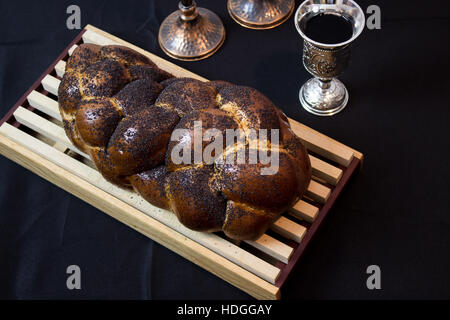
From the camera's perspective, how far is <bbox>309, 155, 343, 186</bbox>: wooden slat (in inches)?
47.9

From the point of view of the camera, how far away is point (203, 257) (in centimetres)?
117

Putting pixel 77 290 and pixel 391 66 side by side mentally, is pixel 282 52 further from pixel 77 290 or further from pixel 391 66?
pixel 77 290

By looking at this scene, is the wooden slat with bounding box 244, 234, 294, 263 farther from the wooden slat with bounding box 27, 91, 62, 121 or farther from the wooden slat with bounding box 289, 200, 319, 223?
the wooden slat with bounding box 27, 91, 62, 121

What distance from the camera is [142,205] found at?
3.95ft

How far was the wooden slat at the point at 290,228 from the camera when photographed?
1.16 meters

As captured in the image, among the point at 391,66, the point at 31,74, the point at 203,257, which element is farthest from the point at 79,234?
the point at 391,66

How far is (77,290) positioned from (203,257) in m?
0.25

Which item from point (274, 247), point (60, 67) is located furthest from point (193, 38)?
point (274, 247)

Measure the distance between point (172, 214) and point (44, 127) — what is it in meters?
0.32

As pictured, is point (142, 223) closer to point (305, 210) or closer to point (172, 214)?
point (172, 214)

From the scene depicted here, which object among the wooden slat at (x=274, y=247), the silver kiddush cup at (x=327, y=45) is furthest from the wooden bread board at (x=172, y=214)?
the silver kiddush cup at (x=327, y=45)

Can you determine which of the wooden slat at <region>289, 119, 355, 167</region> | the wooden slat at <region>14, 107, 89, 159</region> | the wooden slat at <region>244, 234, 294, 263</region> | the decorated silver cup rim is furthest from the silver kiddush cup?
the wooden slat at <region>14, 107, 89, 159</region>

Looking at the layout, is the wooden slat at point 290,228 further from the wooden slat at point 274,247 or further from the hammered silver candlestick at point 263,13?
the hammered silver candlestick at point 263,13

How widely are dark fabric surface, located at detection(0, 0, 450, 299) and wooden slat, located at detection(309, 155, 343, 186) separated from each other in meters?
0.06
